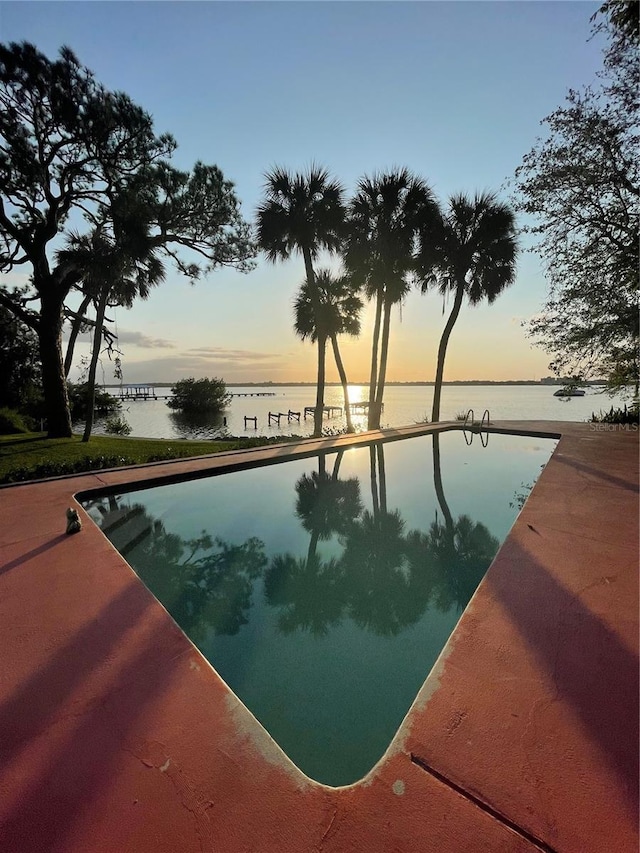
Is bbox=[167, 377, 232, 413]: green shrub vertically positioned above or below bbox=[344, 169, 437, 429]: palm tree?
below

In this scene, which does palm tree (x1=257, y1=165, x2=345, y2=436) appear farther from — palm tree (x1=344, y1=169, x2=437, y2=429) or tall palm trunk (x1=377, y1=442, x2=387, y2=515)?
tall palm trunk (x1=377, y1=442, x2=387, y2=515)

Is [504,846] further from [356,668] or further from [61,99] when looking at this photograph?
[61,99]

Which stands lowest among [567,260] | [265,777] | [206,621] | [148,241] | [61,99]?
[206,621]

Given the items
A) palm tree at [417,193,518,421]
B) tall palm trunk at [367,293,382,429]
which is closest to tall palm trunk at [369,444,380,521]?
tall palm trunk at [367,293,382,429]

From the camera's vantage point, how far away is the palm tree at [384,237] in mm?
14289

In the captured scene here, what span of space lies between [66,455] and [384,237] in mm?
12766

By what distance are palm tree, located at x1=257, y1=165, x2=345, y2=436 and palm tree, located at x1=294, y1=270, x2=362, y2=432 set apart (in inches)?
131

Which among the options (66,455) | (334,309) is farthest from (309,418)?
(66,455)

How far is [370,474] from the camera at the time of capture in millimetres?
8828

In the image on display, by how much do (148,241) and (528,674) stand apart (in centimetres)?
1469

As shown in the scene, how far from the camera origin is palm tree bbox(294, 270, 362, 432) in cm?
1780

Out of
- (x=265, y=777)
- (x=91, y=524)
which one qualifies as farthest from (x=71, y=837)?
(x=91, y=524)

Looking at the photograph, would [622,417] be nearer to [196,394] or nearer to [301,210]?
[301,210]

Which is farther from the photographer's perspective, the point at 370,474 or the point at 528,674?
the point at 370,474
